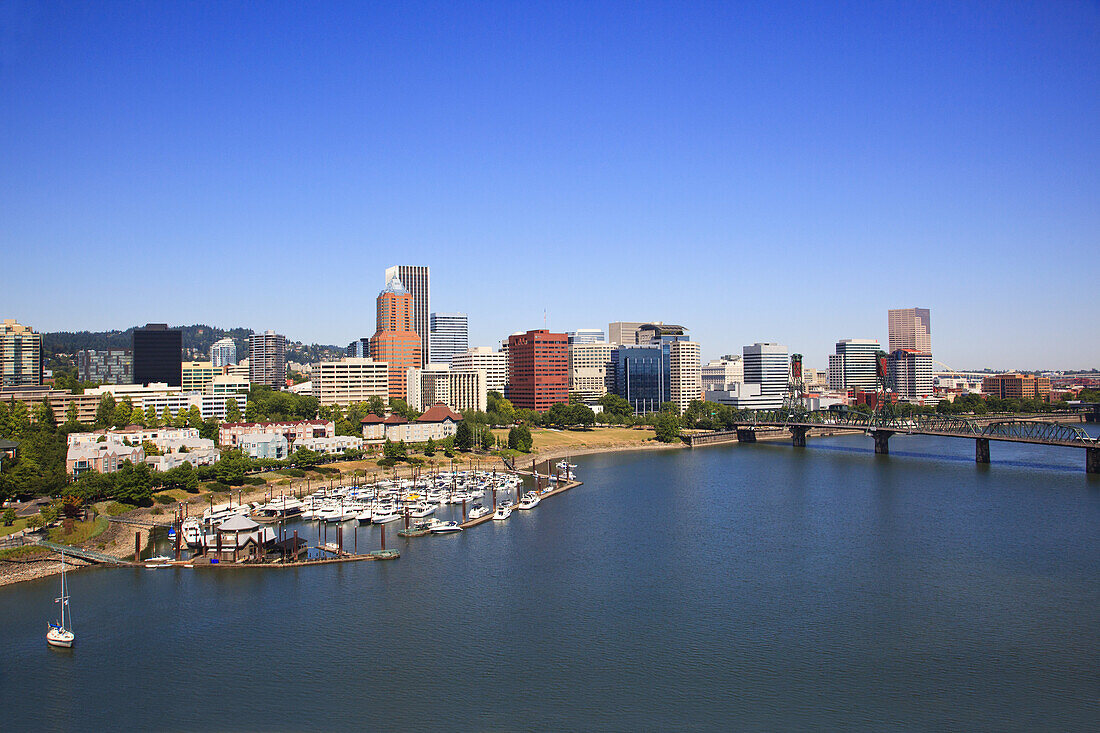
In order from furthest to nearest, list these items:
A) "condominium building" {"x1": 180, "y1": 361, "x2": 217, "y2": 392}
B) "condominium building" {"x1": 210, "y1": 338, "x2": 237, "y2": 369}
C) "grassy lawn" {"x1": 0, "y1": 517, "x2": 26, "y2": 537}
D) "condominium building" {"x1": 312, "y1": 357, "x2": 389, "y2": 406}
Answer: "condominium building" {"x1": 210, "y1": 338, "x2": 237, "y2": 369}
"condominium building" {"x1": 180, "y1": 361, "x2": 217, "y2": 392}
"condominium building" {"x1": 312, "y1": 357, "x2": 389, "y2": 406}
"grassy lawn" {"x1": 0, "y1": 517, "x2": 26, "y2": 537}

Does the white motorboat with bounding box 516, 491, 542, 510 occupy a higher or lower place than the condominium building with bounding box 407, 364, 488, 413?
lower

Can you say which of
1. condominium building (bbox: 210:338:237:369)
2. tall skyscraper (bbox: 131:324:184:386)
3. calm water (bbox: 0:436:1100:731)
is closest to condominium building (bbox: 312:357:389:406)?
tall skyscraper (bbox: 131:324:184:386)

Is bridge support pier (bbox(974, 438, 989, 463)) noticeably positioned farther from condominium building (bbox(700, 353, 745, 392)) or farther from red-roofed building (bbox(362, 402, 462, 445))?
condominium building (bbox(700, 353, 745, 392))

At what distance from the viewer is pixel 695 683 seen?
21.3 meters

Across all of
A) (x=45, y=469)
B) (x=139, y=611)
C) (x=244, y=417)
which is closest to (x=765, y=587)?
(x=139, y=611)

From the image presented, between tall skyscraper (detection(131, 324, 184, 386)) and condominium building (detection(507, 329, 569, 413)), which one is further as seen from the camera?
tall skyscraper (detection(131, 324, 184, 386))

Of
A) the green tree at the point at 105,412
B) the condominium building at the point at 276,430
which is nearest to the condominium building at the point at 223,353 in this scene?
the green tree at the point at 105,412

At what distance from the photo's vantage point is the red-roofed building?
72.9 m

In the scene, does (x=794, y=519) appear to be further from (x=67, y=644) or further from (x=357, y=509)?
(x=67, y=644)

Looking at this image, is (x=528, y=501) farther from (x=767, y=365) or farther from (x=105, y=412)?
(x=767, y=365)

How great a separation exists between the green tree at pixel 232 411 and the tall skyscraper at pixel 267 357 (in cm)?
8391

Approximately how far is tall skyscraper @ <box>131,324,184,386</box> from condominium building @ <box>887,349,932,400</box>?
427 feet

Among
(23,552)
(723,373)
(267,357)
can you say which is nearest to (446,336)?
(267,357)

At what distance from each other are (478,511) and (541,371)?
60.0 m
